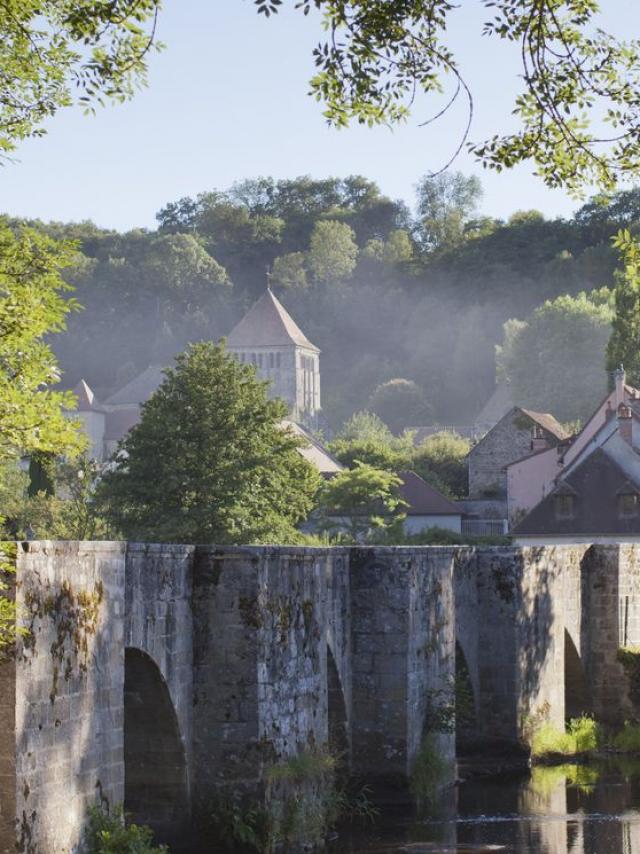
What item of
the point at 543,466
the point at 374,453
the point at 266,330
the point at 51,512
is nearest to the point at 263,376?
the point at 266,330

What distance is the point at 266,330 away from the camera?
136 meters

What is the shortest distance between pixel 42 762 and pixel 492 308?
139 metres

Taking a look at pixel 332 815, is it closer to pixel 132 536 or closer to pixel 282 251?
pixel 132 536

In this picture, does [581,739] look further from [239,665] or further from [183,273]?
[183,273]

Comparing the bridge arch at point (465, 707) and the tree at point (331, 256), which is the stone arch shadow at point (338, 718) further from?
the tree at point (331, 256)

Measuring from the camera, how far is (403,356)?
15425 centimetres

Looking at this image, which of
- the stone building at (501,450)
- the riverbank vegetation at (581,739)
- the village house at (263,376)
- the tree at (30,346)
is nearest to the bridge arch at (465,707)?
the riverbank vegetation at (581,739)

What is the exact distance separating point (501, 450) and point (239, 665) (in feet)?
215

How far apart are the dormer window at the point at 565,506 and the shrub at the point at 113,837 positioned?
31.9 meters

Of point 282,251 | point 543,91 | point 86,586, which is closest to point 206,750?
point 86,586

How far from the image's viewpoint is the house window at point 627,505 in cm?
4319

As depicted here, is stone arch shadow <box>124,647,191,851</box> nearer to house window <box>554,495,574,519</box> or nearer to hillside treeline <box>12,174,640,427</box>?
house window <box>554,495,574,519</box>

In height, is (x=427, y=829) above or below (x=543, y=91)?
below

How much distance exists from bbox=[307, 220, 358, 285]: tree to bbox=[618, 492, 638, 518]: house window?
12113cm
